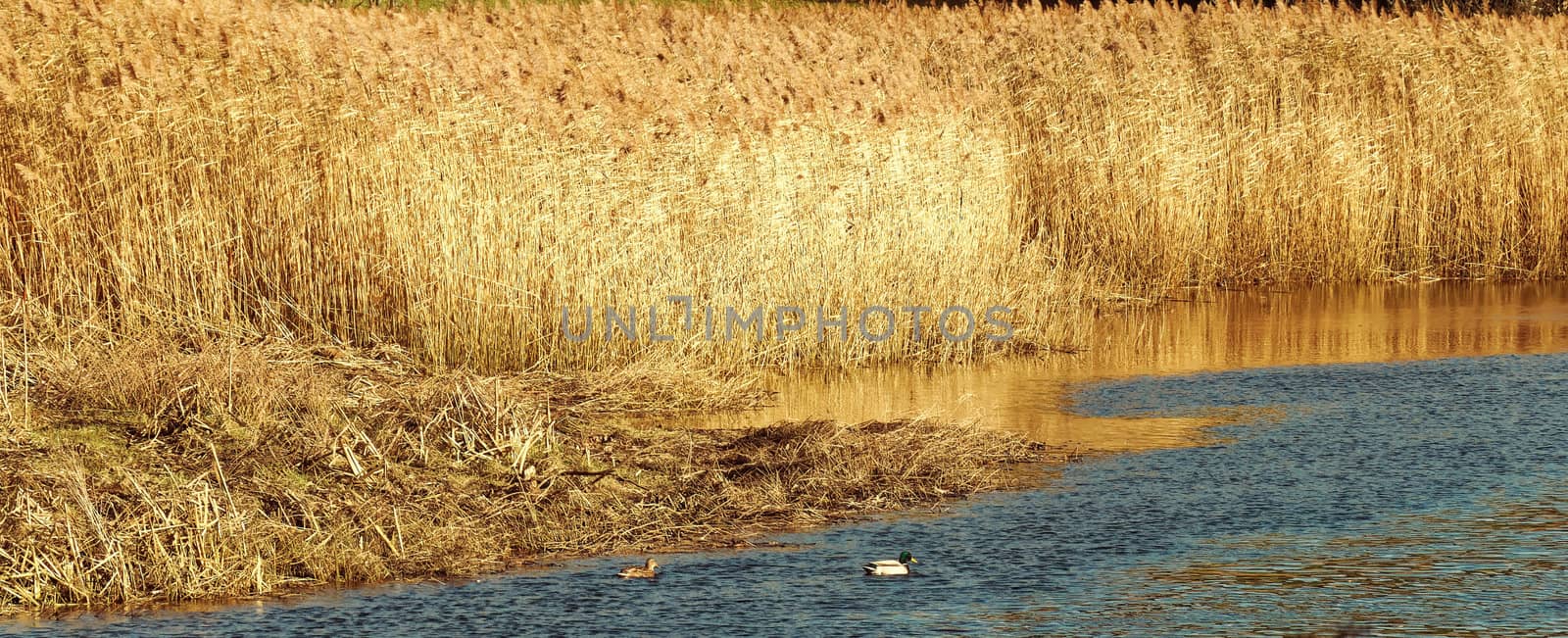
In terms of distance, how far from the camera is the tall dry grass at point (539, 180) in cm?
1145

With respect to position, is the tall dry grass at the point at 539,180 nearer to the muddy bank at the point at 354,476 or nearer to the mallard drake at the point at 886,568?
the muddy bank at the point at 354,476

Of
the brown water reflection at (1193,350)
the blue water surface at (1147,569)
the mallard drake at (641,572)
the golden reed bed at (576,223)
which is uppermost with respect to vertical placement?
the golden reed bed at (576,223)


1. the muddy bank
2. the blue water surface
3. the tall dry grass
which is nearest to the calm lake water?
the blue water surface

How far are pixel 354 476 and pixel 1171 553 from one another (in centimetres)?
314

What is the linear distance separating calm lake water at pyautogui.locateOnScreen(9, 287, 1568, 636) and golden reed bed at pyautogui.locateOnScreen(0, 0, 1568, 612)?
17.6 inches

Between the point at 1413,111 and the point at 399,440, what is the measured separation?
12327mm

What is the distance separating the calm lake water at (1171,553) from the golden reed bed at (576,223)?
45 cm

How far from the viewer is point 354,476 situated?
782cm

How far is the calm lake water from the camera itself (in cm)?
639

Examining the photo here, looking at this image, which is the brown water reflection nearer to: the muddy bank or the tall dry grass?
the tall dry grass

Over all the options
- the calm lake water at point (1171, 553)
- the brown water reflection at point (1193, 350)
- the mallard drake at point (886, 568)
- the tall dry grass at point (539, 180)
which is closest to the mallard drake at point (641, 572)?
the calm lake water at point (1171, 553)

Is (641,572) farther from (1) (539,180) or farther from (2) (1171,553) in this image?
(1) (539,180)

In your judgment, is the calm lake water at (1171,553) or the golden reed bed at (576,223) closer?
the calm lake water at (1171,553)

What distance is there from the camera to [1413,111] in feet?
59.0
